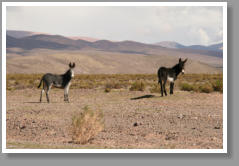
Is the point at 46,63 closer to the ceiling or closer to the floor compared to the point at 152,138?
closer to the ceiling

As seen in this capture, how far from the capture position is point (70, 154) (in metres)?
8.78

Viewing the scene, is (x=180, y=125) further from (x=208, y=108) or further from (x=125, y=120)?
(x=208, y=108)

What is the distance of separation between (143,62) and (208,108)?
12751 centimetres

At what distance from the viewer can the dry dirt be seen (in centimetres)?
1156

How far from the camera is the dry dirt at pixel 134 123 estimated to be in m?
11.6

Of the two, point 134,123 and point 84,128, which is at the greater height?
point 84,128

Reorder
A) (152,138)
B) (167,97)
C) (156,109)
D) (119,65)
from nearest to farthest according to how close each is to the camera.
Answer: (152,138) → (156,109) → (167,97) → (119,65)

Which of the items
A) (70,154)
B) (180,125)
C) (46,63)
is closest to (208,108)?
(180,125)

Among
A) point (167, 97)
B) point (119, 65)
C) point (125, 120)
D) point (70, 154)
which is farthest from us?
point (119, 65)

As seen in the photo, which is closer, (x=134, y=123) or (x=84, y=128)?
(x=84, y=128)

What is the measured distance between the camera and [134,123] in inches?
573

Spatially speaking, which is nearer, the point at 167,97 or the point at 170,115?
the point at 170,115

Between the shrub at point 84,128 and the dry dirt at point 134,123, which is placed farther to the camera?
the dry dirt at point 134,123

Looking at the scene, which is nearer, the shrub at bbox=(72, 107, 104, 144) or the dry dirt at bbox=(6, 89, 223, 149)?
the shrub at bbox=(72, 107, 104, 144)
